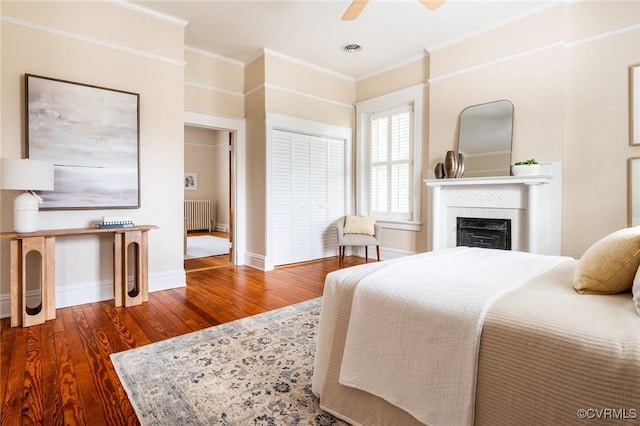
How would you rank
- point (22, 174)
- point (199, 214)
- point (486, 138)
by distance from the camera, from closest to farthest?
point (22, 174) < point (486, 138) < point (199, 214)

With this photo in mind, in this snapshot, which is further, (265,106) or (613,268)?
(265,106)

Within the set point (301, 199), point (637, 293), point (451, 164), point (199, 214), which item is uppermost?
point (451, 164)

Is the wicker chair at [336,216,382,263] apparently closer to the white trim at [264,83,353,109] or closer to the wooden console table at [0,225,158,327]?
the white trim at [264,83,353,109]

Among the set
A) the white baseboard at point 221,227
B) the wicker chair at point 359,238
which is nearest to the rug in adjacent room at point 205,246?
the white baseboard at point 221,227

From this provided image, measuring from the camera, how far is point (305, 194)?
4.96m

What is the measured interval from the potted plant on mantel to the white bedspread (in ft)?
7.67

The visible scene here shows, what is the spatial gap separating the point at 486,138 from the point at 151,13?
155 inches

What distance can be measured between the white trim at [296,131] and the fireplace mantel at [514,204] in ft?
5.13

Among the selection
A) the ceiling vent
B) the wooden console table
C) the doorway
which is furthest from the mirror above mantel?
A: the doorway

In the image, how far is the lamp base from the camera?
258cm

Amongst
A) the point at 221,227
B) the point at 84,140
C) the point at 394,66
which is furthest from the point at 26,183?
the point at 221,227

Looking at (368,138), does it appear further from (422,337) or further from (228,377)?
(422,337)

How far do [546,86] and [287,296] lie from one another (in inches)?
137

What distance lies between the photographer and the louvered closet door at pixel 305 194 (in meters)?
4.66
